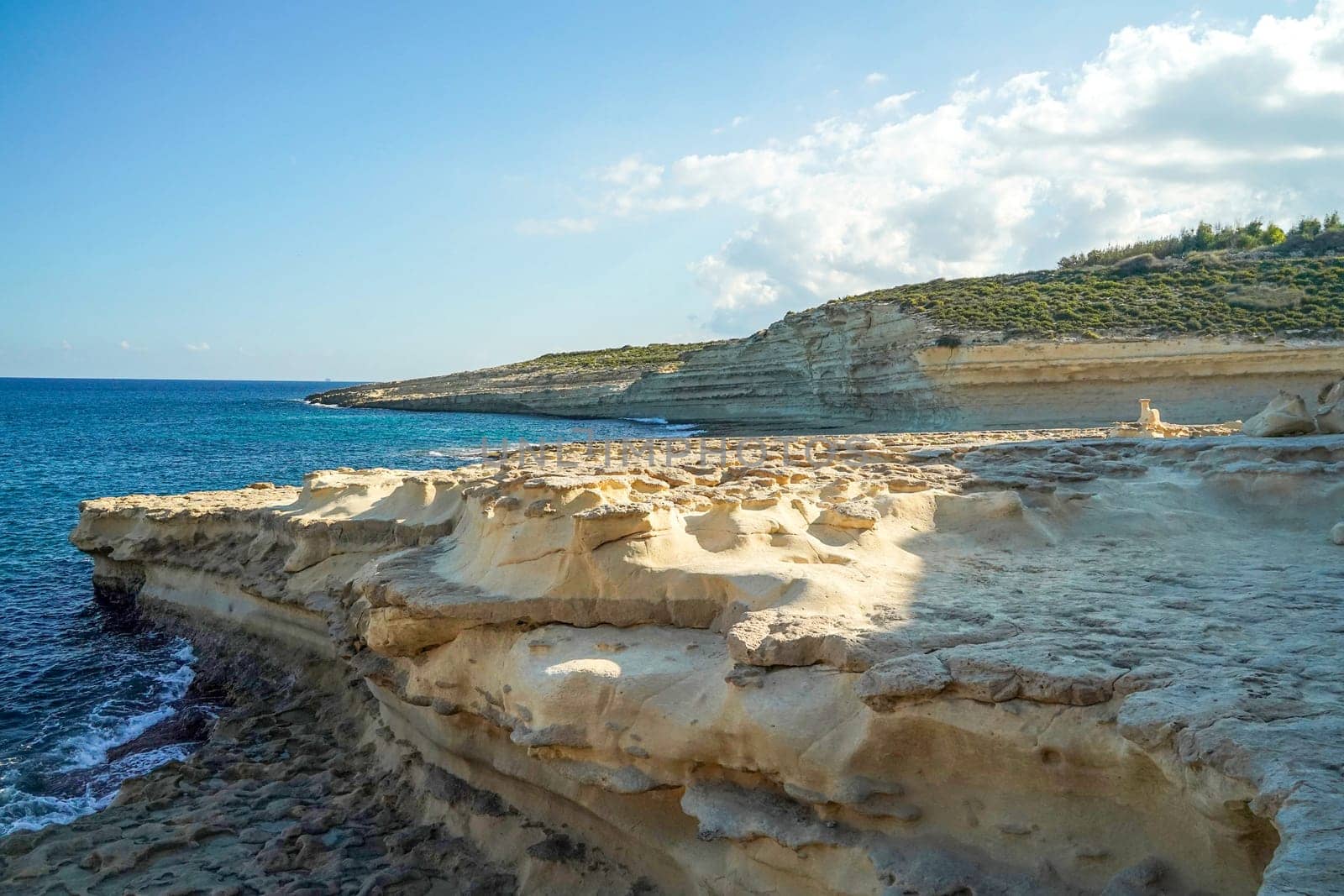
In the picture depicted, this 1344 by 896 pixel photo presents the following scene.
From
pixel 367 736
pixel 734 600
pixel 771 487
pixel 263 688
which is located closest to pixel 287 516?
pixel 263 688

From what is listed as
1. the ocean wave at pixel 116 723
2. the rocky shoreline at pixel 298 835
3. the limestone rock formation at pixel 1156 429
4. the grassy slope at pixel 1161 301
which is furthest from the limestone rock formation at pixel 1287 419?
the grassy slope at pixel 1161 301

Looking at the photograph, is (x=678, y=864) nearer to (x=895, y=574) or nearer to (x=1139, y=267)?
(x=895, y=574)

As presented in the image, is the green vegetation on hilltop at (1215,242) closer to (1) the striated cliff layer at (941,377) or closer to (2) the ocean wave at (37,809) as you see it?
(1) the striated cliff layer at (941,377)

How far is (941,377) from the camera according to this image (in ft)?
87.5

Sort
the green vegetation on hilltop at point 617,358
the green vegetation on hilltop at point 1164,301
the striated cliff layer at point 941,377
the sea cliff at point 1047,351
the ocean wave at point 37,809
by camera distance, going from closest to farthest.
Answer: the ocean wave at point 37,809 → the striated cliff layer at point 941,377 → the sea cliff at point 1047,351 → the green vegetation on hilltop at point 1164,301 → the green vegetation on hilltop at point 617,358

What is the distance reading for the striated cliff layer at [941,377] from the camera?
2284cm

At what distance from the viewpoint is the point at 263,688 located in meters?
9.68

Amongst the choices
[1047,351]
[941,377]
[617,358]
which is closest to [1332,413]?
[1047,351]

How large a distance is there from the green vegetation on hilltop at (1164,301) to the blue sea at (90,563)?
47.2ft

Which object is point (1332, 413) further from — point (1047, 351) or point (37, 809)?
point (1047, 351)

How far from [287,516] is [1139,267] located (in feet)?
105

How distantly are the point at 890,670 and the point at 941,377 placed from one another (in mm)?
24025

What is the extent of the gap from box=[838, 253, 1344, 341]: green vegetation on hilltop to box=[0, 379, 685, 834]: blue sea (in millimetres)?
14400

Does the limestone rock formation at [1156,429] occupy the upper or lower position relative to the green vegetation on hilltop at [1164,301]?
lower
